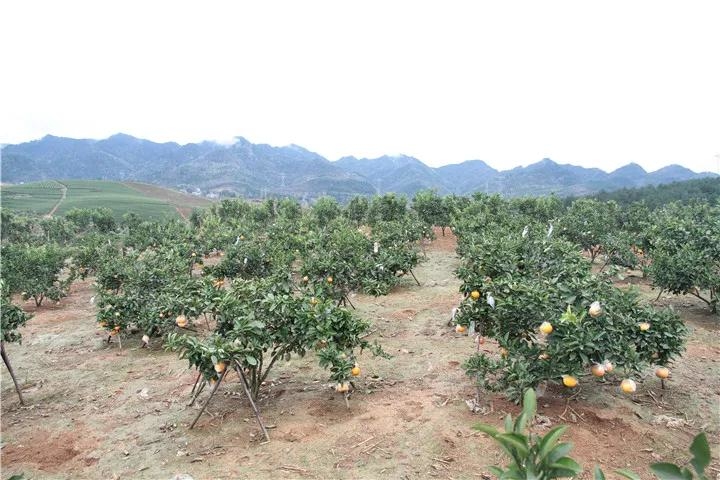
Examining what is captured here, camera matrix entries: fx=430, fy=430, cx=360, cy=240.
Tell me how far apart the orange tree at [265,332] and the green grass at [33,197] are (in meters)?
62.3

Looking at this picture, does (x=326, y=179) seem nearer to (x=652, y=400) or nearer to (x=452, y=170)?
(x=452, y=170)

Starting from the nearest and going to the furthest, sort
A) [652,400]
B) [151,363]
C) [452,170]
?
[652,400] < [151,363] < [452,170]

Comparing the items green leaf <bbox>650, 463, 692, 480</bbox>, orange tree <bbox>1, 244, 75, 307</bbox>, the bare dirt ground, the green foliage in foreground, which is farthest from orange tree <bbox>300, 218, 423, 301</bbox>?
orange tree <bbox>1, 244, 75, 307</bbox>

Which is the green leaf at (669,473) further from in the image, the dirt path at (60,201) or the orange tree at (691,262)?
the dirt path at (60,201)

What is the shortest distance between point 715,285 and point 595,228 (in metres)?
7.63

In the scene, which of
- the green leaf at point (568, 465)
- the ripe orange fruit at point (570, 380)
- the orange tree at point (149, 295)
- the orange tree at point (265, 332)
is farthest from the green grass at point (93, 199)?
the green leaf at point (568, 465)

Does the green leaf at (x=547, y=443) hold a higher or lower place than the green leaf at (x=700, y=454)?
lower

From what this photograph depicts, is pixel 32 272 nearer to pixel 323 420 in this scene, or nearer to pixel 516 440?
pixel 323 420

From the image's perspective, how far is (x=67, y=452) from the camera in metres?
4.94

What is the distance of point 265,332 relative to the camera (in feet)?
16.5

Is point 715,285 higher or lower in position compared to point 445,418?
→ higher

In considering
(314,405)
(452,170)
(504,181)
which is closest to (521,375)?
(314,405)

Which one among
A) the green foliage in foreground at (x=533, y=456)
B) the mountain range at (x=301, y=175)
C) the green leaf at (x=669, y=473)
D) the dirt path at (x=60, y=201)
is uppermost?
the mountain range at (x=301, y=175)

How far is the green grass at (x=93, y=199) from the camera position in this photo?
61700 millimetres
